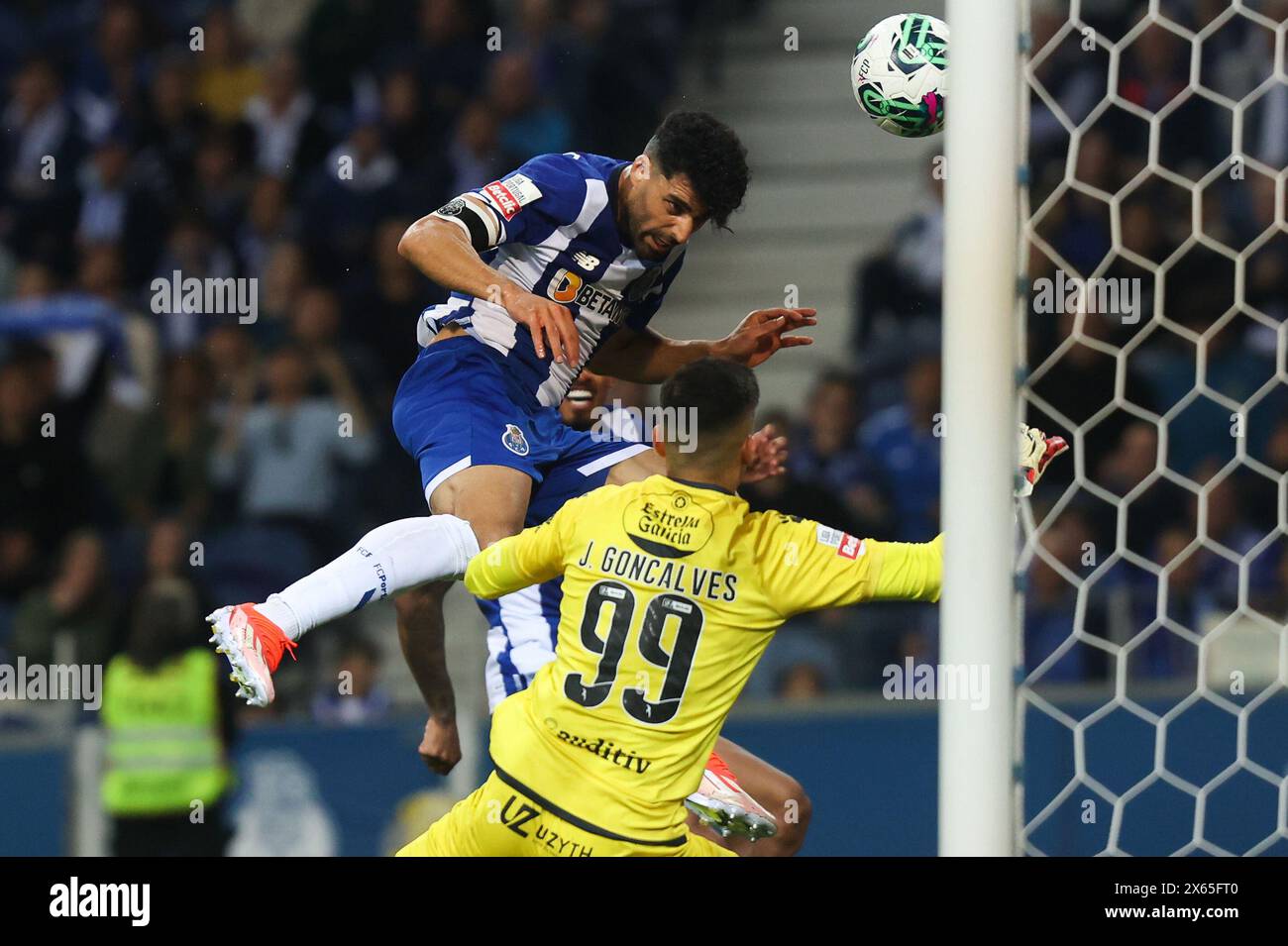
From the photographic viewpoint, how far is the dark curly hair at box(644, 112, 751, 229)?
4.04 meters

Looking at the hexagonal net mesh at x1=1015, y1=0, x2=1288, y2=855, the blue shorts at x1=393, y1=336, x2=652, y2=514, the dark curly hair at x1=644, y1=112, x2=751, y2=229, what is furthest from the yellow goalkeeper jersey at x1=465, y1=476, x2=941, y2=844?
the hexagonal net mesh at x1=1015, y1=0, x2=1288, y2=855

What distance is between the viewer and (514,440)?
417cm

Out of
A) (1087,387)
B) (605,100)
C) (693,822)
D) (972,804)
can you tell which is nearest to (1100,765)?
(1087,387)

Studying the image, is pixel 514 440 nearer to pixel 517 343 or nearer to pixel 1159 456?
pixel 517 343

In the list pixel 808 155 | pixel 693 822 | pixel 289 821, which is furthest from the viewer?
pixel 808 155

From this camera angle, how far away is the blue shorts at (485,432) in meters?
4.12

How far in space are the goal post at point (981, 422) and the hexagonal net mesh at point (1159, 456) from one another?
174 centimetres

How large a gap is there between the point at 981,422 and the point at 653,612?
84 cm

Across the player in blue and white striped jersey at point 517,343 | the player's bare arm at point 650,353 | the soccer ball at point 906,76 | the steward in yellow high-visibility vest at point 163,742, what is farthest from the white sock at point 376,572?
the steward in yellow high-visibility vest at point 163,742

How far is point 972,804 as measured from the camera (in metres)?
3.03

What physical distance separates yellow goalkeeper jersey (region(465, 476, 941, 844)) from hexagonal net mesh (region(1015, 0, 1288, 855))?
5.05 ft

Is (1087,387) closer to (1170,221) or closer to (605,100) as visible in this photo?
(1170,221)

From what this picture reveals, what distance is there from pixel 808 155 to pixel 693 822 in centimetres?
481

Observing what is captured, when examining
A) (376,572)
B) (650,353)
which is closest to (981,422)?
(376,572)
